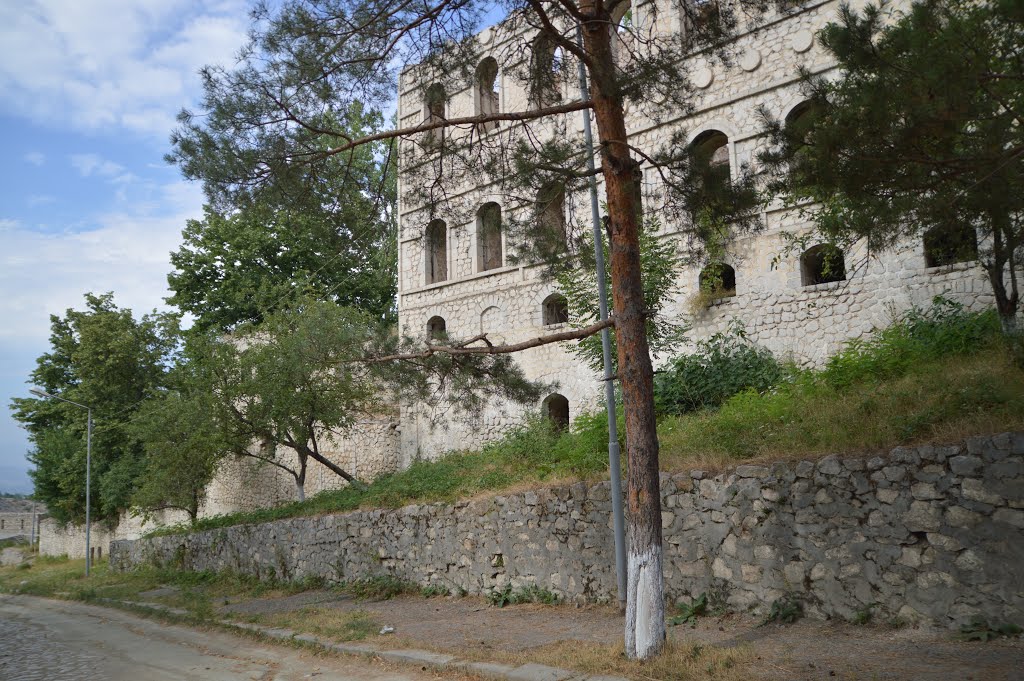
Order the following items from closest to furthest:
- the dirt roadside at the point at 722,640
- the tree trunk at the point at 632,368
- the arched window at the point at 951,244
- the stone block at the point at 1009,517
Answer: the dirt roadside at the point at 722,640 → the stone block at the point at 1009,517 → the tree trunk at the point at 632,368 → the arched window at the point at 951,244

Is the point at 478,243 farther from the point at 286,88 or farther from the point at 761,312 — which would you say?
the point at 286,88

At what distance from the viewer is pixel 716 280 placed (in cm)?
1639

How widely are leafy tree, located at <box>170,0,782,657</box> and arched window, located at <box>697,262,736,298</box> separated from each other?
7792mm

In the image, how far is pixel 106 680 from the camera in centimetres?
846

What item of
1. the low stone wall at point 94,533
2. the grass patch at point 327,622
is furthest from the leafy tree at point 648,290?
the low stone wall at point 94,533

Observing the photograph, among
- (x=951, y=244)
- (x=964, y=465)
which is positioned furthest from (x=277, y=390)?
(x=964, y=465)

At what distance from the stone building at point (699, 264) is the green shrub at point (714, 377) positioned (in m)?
0.83

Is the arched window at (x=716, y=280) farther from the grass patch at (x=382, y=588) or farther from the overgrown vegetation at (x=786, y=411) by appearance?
the grass patch at (x=382, y=588)

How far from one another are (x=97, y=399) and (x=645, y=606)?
31177 millimetres

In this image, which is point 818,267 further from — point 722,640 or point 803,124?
point 722,640

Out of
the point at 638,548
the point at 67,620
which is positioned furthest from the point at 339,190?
the point at 67,620

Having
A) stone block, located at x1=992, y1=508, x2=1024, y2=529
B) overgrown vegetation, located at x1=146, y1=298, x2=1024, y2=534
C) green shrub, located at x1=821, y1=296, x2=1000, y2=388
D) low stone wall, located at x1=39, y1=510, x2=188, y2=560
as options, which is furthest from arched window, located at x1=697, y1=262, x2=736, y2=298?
low stone wall, located at x1=39, y1=510, x2=188, y2=560

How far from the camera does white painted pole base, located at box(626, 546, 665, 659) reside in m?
7.01

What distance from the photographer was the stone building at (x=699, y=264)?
9617mm
